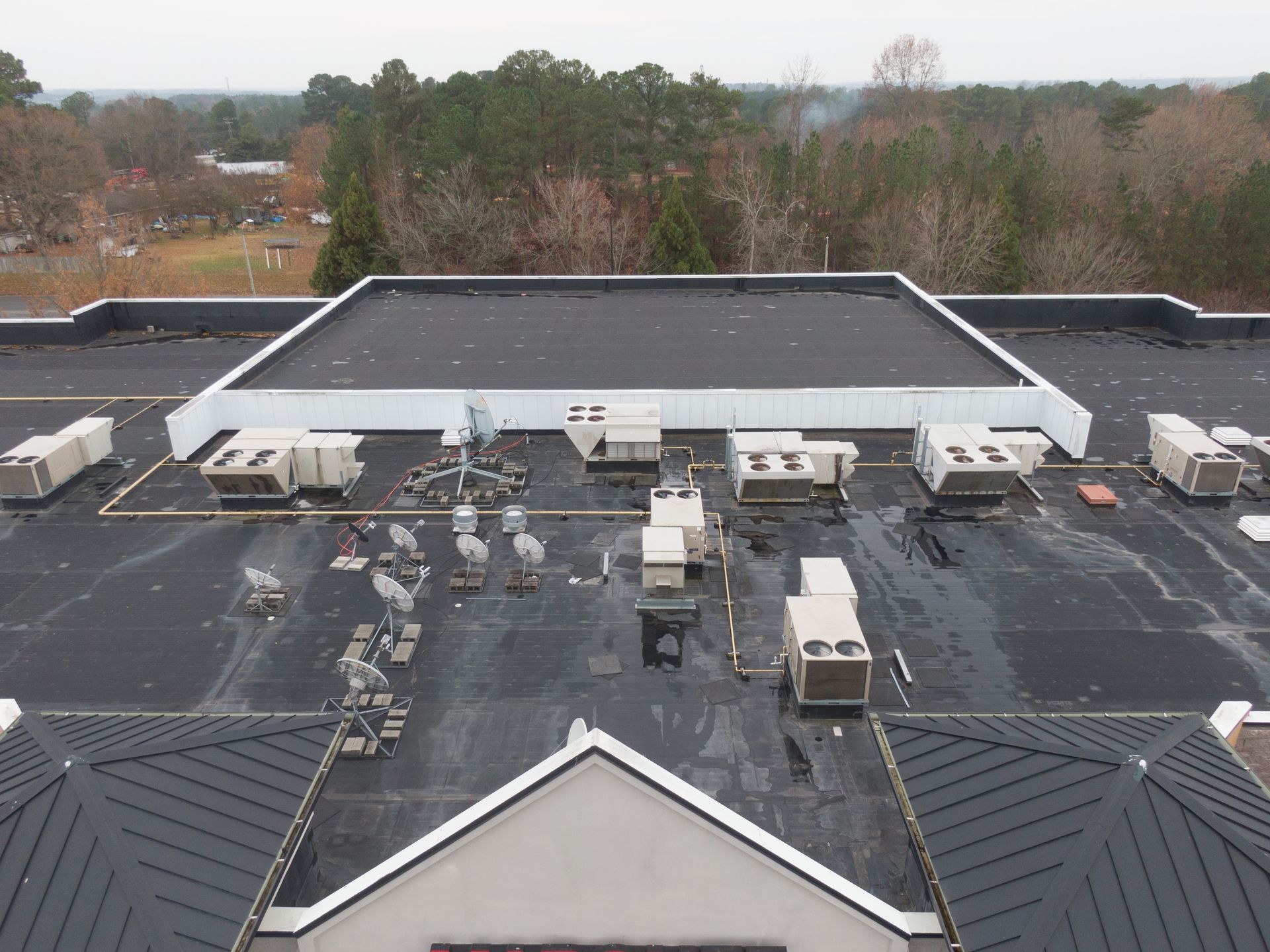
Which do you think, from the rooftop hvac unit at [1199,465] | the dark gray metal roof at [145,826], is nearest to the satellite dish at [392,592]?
the dark gray metal roof at [145,826]

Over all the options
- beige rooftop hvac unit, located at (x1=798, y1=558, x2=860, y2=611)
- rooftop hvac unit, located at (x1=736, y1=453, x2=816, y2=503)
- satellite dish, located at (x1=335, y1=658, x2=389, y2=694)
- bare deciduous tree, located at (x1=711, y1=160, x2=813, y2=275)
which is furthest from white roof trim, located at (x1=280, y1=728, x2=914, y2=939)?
bare deciduous tree, located at (x1=711, y1=160, x2=813, y2=275)

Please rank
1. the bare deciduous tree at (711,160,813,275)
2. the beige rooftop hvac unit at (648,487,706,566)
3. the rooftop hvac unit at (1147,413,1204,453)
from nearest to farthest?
the beige rooftop hvac unit at (648,487,706,566) < the rooftop hvac unit at (1147,413,1204,453) < the bare deciduous tree at (711,160,813,275)

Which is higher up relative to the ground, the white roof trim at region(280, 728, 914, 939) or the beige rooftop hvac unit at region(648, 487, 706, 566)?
the white roof trim at region(280, 728, 914, 939)

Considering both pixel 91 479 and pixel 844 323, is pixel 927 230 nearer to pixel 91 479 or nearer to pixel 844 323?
pixel 844 323

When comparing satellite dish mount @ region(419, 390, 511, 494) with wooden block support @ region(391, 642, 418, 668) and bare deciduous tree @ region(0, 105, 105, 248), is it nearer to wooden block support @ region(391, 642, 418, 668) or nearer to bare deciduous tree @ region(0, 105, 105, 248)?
wooden block support @ region(391, 642, 418, 668)

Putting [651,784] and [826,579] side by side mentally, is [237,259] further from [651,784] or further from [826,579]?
[651,784]

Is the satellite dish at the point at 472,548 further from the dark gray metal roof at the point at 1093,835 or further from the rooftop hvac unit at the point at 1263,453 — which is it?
the rooftop hvac unit at the point at 1263,453
